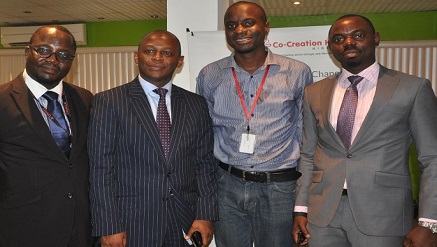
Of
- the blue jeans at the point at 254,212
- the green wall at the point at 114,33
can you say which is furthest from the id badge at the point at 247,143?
the green wall at the point at 114,33

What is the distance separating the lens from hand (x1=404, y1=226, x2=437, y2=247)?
6.41ft

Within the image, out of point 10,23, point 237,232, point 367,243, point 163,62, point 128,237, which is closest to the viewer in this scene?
point 367,243

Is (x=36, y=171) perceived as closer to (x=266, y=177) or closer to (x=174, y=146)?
(x=174, y=146)

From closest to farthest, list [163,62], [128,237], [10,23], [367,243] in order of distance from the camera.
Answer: [367,243] → [128,237] → [163,62] → [10,23]

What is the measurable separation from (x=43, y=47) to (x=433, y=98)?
193 cm

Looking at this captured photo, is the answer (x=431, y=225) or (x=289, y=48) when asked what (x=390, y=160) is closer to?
(x=431, y=225)

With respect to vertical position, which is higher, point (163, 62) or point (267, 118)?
point (163, 62)

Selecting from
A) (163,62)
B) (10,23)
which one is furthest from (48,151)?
(10,23)

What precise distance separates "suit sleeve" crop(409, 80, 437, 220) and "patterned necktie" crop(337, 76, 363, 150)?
27 cm

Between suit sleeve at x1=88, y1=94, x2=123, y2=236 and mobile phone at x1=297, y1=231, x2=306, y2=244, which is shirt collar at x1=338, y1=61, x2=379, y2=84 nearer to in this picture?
mobile phone at x1=297, y1=231, x2=306, y2=244

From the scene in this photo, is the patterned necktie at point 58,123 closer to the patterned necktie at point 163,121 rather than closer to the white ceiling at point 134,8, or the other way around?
the patterned necktie at point 163,121

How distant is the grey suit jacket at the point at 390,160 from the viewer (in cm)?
202

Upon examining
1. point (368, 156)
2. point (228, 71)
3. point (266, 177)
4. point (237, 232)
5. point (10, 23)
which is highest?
point (10, 23)

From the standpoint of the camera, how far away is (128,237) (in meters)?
2.19
